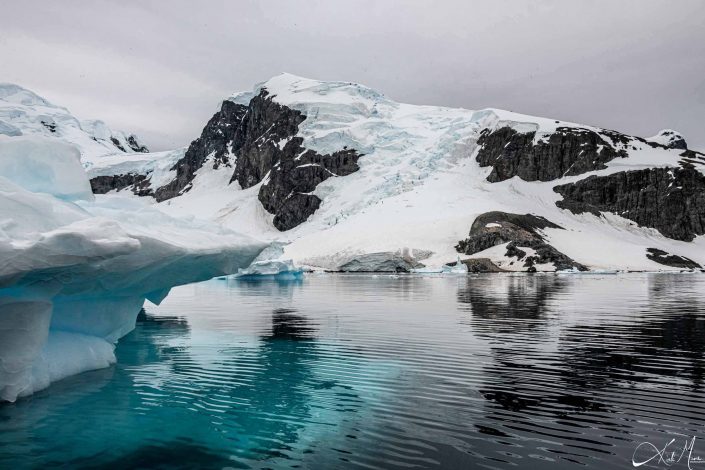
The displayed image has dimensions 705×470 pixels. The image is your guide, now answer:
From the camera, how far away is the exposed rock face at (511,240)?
361 ft

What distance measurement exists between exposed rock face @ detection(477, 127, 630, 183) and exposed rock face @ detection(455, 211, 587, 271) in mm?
43469

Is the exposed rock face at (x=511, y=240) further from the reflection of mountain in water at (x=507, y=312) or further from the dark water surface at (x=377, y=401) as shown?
the dark water surface at (x=377, y=401)

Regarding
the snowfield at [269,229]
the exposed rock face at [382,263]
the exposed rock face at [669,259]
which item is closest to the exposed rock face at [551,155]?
the snowfield at [269,229]

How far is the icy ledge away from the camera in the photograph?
39.1 feet

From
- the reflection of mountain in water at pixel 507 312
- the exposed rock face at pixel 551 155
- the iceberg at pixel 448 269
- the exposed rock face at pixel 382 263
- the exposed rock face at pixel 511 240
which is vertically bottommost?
the reflection of mountain in water at pixel 507 312

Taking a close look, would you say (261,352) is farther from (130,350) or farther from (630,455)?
(630,455)

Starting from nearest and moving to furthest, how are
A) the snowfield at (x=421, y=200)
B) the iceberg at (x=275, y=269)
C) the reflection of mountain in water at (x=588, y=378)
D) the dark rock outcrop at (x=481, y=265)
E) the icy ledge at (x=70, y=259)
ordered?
the reflection of mountain in water at (x=588, y=378) → the icy ledge at (x=70, y=259) → the iceberg at (x=275, y=269) → the dark rock outcrop at (x=481, y=265) → the snowfield at (x=421, y=200)

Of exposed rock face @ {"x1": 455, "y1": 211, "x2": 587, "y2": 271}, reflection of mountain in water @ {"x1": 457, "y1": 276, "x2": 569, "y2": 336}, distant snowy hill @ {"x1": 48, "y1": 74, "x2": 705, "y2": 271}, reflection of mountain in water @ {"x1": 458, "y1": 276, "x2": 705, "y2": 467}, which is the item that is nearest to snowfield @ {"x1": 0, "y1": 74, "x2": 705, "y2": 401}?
distant snowy hill @ {"x1": 48, "y1": 74, "x2": 705, "y2": 271}

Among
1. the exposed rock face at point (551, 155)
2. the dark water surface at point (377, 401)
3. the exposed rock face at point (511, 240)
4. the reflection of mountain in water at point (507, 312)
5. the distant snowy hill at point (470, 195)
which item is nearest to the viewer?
the dark water surface at point (377, 401)

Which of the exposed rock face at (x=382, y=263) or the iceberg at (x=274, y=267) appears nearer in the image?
the iceberg at (x=274, y=267)

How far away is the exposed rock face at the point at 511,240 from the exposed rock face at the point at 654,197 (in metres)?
43.1

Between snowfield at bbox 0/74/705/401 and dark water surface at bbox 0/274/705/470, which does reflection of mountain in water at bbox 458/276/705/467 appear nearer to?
dark water surface at bbox 0/274/705/470

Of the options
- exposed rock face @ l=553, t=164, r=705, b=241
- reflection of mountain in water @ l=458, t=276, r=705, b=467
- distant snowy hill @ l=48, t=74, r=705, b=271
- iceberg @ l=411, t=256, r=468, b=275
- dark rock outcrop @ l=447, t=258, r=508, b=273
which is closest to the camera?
reflection of mountain in water @ l=458, t=276, r=705, b=467

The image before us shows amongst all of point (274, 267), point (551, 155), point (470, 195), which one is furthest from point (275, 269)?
point (551, 155)
